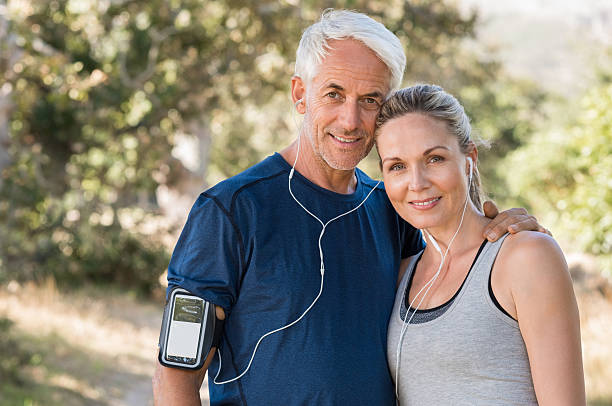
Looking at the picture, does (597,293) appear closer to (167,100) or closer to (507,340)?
(167,100)

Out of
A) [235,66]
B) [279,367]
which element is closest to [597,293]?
[235,66]

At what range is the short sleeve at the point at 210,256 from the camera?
7.83 ft

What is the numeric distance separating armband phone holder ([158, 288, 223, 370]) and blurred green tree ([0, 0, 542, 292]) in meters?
5.60

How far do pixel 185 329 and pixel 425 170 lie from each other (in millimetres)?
1022

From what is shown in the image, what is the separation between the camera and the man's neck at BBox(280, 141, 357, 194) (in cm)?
275

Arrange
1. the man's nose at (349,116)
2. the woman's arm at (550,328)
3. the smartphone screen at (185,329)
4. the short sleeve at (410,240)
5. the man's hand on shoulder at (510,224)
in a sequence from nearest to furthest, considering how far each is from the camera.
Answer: the woman's arm at (550,328)
the smartphone screen at (185,329)
the man's hand on shoulder at (510,224)
the man's nose at (349,116)
the short sleeve at (410,240)

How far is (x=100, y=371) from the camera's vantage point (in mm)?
7922

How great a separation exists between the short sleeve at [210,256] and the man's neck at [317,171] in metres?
0.42

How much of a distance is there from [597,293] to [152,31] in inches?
302

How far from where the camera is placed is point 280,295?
8.04ft

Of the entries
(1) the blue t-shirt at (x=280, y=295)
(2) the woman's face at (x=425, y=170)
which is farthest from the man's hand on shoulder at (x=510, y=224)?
(1) the blue t-shirt at (x=280, y=295)

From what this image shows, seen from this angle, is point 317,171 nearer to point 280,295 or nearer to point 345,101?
point 345,101

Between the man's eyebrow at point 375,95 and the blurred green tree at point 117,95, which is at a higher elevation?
the blurred green tree at point 117,95

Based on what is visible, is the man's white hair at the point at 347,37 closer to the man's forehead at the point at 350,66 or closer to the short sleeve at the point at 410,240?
the man's forehead at the point at 350,66
